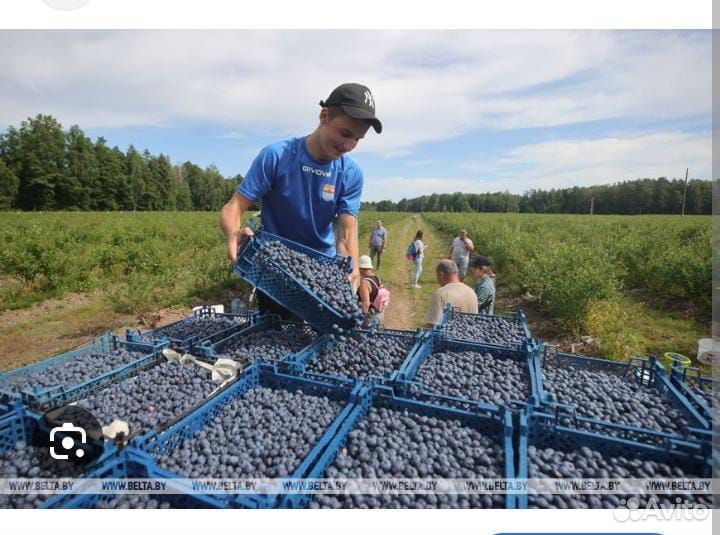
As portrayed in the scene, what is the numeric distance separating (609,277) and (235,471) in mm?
8754

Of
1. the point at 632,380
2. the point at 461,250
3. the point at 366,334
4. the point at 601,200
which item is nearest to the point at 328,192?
the point at 366,334

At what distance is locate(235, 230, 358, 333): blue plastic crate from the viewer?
2.61 m

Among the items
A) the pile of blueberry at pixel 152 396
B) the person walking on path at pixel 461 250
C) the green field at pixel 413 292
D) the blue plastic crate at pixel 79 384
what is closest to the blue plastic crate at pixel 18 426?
the blue plastic crate at pixel 79 384

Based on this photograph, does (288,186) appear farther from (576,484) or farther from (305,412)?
(576,484)

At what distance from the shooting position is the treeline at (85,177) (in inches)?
1790

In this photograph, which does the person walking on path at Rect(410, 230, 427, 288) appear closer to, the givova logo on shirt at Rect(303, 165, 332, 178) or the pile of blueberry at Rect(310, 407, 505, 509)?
the givova logo on shirt at Rect(303, 165, 332, 178)

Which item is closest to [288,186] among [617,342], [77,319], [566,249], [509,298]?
[617,342]

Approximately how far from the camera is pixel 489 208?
4220 inches

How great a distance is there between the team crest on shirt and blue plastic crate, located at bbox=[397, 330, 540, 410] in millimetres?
1350

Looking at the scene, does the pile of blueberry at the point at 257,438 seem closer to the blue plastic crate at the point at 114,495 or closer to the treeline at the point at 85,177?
the blue plastic crate at the point at 114,495

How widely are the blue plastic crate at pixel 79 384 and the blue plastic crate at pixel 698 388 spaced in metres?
3.20

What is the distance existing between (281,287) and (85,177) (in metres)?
64.9

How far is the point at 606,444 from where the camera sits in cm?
178

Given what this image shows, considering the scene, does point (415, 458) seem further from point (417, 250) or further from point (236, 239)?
point (417, 250)
